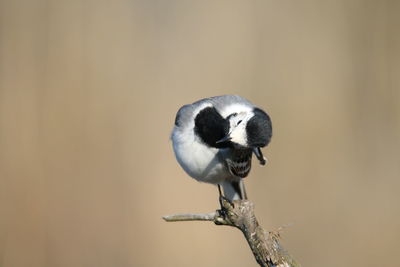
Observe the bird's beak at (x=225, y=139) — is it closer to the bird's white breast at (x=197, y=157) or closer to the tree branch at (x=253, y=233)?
the bird's white breast at (x=197, y=157)

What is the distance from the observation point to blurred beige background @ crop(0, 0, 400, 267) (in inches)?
180

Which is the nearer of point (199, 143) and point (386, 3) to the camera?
point (199, 143)

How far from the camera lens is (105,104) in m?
4.68

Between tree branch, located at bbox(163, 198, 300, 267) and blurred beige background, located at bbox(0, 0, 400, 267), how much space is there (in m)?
2.07

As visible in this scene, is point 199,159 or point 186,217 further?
point 199,159

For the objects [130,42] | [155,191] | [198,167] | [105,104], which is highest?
[130,42]

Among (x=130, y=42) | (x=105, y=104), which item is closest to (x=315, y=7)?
(x=130, y=42)

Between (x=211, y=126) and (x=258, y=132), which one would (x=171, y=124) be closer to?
(x=211, y=126)

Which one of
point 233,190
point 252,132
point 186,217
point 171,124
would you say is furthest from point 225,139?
point 171,124

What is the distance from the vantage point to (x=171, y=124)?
185 inches

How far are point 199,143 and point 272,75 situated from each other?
1.93 meters

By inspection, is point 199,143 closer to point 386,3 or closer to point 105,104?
point 105,104

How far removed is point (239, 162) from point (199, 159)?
20 centimetres

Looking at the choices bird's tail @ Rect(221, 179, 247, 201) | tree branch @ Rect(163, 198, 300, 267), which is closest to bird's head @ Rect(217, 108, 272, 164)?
tree branch @ Rect(163, 198, 300, 267)
